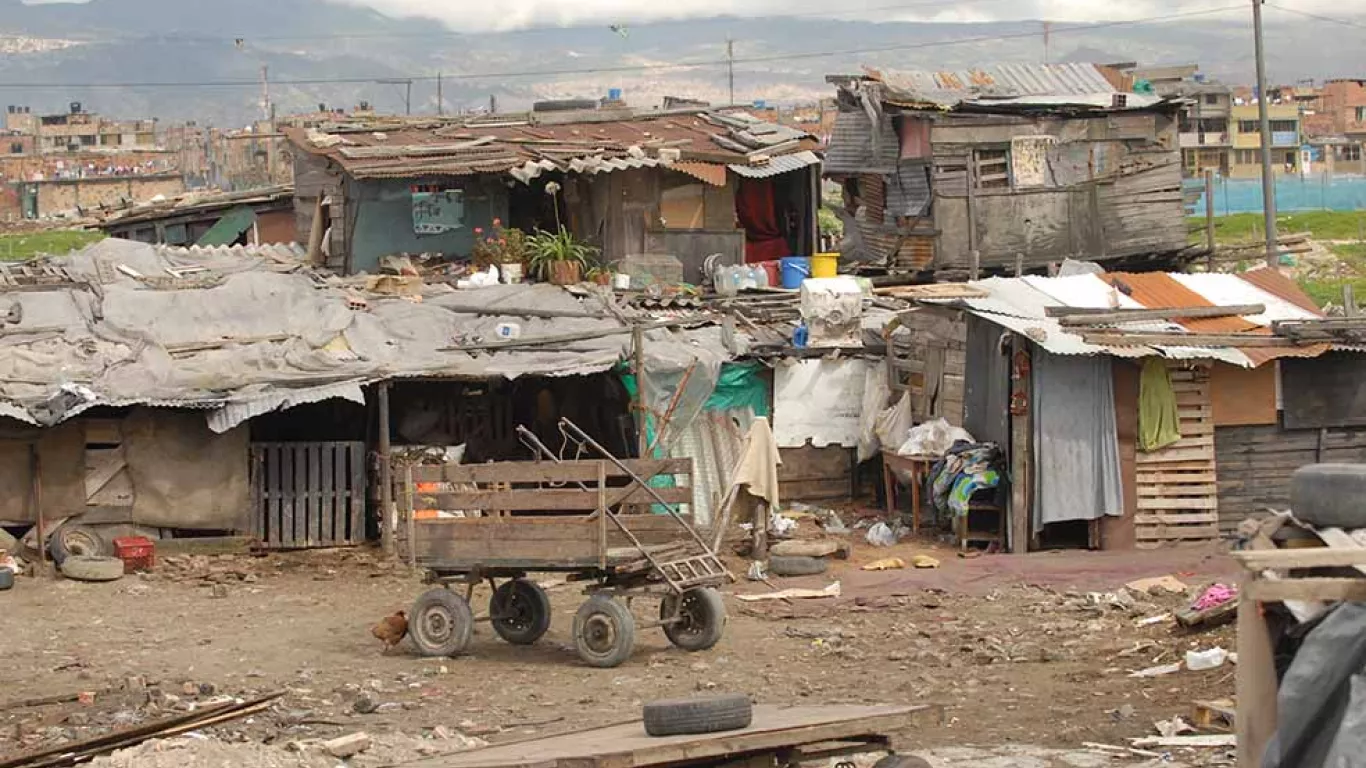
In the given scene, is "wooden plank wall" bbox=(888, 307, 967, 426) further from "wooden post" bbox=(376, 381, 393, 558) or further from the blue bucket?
"wooden post" bbox=(376, 381, 393, 558)

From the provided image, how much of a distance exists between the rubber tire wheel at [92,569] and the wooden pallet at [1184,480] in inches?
439

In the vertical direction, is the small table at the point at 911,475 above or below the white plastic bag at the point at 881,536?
above

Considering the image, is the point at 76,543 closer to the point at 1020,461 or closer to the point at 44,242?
the point at 1020,461

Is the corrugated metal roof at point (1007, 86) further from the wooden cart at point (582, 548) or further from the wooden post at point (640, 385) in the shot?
the wooden cart at point (582, 548)

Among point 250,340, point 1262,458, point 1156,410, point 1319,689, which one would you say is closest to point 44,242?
point 250,340

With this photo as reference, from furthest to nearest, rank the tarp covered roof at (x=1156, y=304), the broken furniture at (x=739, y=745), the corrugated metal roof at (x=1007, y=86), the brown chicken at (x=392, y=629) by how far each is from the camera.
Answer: the corrugated metal roof at (x=1007, y=86)
the tarp covered roof at (x=1156, y=304)
the brown chicken at (x=392, y=629)
the broken furniture at (x=739, y=745)

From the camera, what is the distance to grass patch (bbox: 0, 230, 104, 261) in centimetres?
6057

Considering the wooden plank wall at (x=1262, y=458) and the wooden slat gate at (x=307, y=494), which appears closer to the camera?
the wooden plank wall at (x=1262, y=458)

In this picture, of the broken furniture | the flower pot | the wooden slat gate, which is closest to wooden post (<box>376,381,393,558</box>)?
the wooden slat gate

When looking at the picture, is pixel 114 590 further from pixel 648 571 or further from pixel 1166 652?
pixel 1166 652

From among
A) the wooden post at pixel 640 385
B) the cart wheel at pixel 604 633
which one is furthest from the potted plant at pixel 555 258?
the cart wheel at pixel 604 633

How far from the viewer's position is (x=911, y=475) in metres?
23.7

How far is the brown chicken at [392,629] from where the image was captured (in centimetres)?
1739

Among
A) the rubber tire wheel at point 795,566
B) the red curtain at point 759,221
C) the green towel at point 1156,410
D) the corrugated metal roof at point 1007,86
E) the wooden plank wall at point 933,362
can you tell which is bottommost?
the rubber tire wheel at point 795,566
